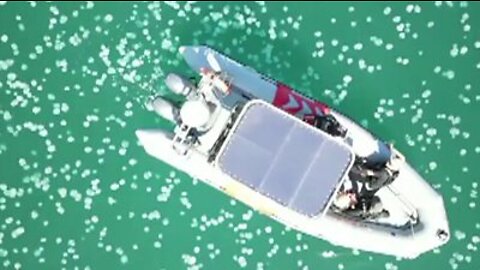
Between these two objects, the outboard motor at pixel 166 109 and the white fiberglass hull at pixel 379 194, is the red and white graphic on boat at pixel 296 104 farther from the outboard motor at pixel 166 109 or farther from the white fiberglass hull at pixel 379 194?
the outboard motor at pixel 166 109

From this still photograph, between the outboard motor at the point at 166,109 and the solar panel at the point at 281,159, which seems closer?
the solar panel at the point at 281,159

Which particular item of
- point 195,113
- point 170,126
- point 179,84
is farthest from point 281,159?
point 170,126

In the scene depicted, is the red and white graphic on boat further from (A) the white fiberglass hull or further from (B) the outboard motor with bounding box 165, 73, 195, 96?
(B) the outboard motor with bounding box 165, 73, 195, 96

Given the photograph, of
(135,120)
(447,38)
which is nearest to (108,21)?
(135,120)

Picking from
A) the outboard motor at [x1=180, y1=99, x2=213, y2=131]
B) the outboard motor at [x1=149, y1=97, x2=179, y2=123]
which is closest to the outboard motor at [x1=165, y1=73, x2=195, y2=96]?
the outboard motor at [x1=149, y1=97, x2=179, y2=123]

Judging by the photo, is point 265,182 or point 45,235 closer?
point 265,182

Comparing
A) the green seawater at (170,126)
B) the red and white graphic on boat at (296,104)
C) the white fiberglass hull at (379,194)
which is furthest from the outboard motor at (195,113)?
the green seawater at (170,126)

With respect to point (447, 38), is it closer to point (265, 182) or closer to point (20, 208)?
point (265, 182)
